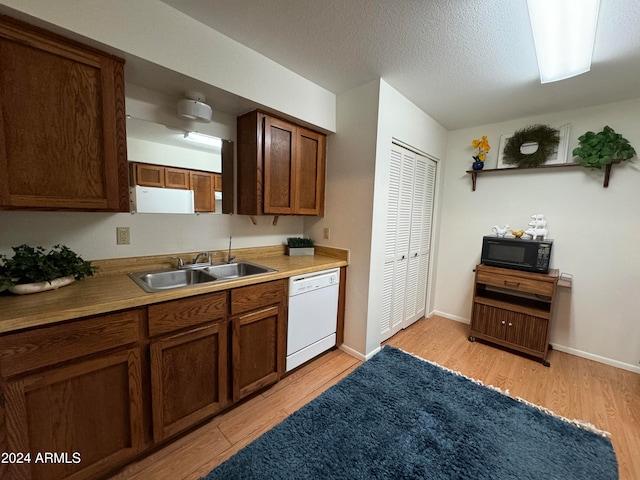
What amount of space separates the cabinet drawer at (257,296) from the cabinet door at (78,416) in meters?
0.55

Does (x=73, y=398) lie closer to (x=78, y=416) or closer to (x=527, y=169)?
(x=78, y=416)

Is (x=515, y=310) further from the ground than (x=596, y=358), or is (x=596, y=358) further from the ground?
(x=515, y=310)

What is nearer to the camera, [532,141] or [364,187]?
[364,187]

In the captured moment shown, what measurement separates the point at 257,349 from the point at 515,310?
8.03ft

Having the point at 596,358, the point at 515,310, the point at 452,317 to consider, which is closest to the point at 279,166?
the point at 515,310

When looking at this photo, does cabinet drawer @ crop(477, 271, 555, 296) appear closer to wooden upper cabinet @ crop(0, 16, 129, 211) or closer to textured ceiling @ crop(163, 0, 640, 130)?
textured ceiling @ crop(163, 0, 640, 130)

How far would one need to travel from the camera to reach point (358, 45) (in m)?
1.67

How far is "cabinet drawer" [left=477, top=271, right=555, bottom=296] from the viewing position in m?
2.33

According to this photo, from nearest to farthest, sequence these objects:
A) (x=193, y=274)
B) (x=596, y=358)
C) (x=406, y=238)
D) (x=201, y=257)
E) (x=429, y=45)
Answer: (x=429, y=45), (x=193, y=274), (x=201, y=257), (x=596, y=358), (x=406, y=238)

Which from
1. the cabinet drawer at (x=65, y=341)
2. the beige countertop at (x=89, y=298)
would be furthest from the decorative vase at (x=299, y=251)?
the cabinet drawer at (x=65, y=341)

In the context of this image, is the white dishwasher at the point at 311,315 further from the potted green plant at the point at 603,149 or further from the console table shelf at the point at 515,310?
the potted green plant at the point at 603,149

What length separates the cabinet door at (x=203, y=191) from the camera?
6.48ft

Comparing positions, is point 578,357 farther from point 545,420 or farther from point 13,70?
point 13,70

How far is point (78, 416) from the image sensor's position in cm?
114
